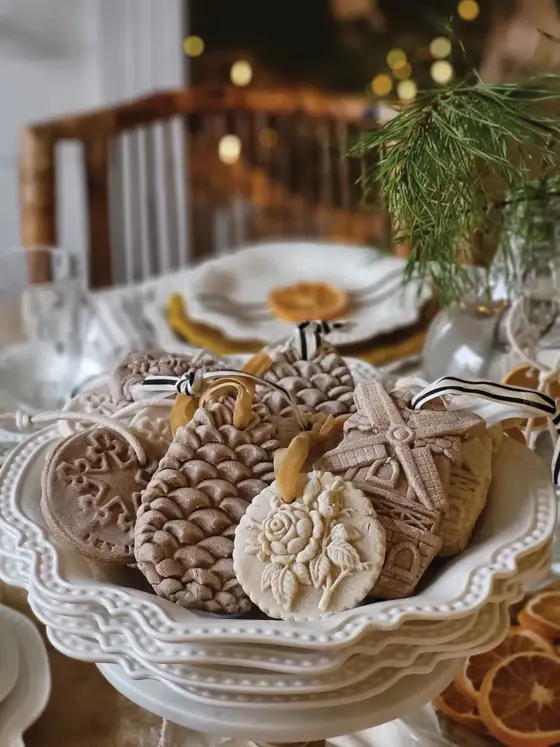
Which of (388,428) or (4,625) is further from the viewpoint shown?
(4,625)

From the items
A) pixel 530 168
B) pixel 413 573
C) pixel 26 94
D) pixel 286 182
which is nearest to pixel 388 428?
pixel 413 573

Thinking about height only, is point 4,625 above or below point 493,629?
below

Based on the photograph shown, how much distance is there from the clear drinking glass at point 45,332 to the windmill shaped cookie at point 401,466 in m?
0.44

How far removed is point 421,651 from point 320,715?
2.4 inches

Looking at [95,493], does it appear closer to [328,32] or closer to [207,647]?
[207,647]

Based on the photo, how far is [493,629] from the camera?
1.50 feet

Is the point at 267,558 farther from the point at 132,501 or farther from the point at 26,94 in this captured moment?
the point at 26,94

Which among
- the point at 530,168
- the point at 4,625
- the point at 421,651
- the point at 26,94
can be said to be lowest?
the point at 4,625

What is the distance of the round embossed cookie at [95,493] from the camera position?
1.62 feet

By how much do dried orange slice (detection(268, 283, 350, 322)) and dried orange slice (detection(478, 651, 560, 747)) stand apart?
0.49m

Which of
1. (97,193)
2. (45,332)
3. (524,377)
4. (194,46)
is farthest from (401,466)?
(194,46)

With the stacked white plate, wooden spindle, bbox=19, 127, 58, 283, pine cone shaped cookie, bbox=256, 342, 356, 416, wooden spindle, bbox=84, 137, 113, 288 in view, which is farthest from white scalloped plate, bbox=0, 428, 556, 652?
wooden spindle, bbox=84, 137, 113, 288

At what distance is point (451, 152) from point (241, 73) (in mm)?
2038

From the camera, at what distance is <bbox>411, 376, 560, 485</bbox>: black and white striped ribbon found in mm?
514
